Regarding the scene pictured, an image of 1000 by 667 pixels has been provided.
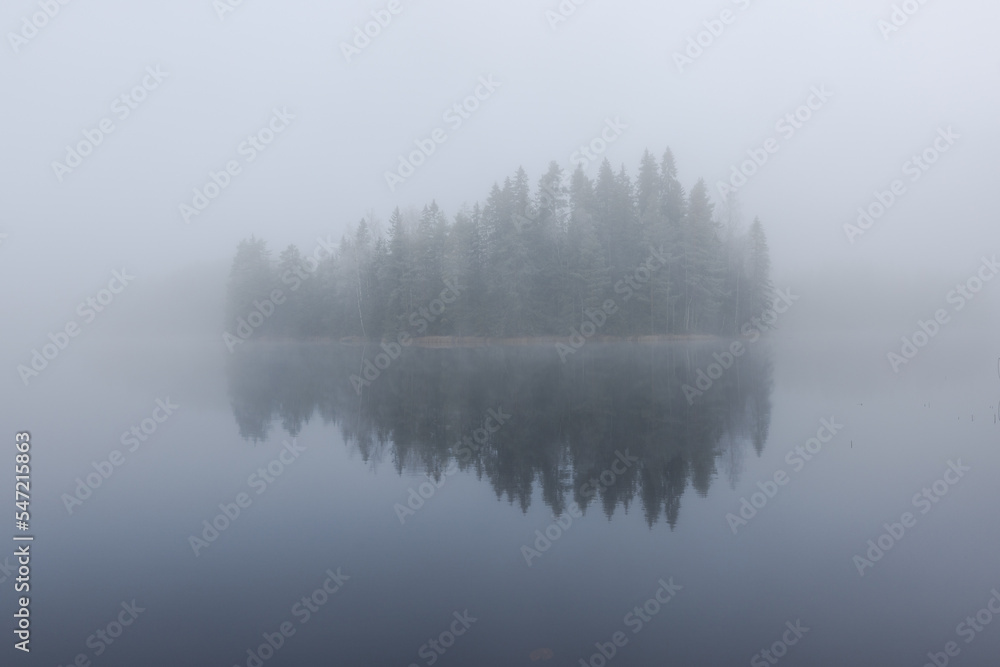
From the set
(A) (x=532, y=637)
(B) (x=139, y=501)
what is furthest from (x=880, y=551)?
(B) (x=139, y=501)

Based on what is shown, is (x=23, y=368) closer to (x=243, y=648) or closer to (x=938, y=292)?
(x=243, y=648)

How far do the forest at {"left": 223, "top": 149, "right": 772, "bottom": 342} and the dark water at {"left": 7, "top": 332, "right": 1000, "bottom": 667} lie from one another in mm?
31685

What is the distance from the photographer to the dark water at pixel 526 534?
7.24 m

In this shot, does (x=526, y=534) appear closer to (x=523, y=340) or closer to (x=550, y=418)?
(x=550, y=418)

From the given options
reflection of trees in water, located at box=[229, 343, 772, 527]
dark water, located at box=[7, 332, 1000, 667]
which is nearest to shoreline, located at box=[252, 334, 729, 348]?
reflection of trees in water, located at box=[229, 343, 772, 527]

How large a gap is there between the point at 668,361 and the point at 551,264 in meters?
18.8

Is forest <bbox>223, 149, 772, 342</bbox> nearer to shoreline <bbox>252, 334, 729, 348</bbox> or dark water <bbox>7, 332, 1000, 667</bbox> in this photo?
shoreline <bbox>252, 334, 729, 348</bbox>

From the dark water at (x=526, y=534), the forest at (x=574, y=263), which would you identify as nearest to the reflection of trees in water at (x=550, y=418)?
the dark water at (x=526, y=534)

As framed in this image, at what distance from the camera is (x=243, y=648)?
7.14 meters

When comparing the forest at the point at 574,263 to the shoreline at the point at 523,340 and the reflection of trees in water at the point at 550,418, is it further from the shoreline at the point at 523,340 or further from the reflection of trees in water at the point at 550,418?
the reflection of trees in water at the point at 550,418

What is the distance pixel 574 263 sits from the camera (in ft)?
175

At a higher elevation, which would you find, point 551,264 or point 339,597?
point 551,264

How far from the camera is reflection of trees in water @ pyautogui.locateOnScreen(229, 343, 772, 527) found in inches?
512

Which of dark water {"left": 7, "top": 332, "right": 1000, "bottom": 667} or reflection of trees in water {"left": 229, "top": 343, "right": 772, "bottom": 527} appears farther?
reflection of trees in water {"left": 229, "top": 343, "right": 772, "bottom": 527}
